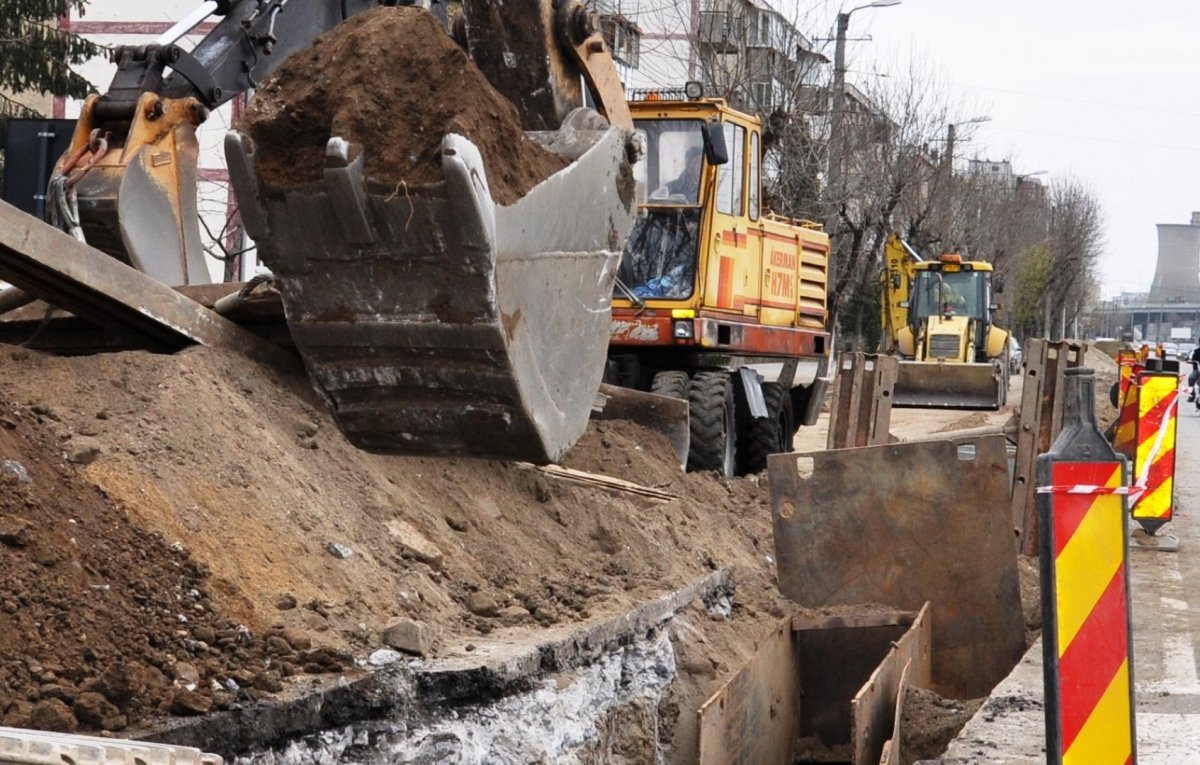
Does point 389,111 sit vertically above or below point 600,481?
above

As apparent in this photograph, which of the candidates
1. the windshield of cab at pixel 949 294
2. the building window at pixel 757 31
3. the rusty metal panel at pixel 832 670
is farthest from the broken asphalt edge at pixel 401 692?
the building window at pixel 757 31

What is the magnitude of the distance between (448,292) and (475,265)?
0.15m

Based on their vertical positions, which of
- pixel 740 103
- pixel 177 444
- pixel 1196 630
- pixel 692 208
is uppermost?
pixel 740 103

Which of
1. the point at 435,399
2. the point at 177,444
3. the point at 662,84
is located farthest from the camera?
the point at 662,84

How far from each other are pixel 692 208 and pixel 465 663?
248 inches

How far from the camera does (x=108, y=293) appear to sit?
20.0ft

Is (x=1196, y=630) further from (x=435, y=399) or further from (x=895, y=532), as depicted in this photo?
(x=435, y=399)

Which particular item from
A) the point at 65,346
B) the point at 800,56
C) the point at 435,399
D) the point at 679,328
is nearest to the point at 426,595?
the point at 435,399

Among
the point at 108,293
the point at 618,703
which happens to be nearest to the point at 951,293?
the point at 618,703

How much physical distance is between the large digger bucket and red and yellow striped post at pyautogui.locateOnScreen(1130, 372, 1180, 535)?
6.30 meters

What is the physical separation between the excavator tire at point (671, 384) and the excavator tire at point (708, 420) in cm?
5

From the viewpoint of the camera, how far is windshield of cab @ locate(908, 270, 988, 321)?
25094 millimetres

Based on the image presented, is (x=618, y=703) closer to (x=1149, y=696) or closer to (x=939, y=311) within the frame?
(x=1149, y=696)

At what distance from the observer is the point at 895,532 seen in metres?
7.60
